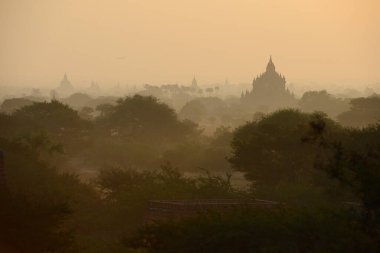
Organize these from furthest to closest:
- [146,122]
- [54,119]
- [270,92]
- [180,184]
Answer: [270,92] → [146,122] → [54,119] → [180,184]

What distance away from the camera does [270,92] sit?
16062 cm

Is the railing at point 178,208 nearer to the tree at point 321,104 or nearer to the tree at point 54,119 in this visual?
the tree at point 54,119

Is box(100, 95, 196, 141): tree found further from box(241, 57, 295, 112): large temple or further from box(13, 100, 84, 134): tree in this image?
box(241, 57, 295, 112): large temple

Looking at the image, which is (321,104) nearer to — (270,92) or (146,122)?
(270,92)

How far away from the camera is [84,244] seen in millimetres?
20094

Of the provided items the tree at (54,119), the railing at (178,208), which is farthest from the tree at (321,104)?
the railing at (178,208)

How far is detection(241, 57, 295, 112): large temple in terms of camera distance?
6206 inches

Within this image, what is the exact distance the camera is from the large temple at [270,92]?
157625mm

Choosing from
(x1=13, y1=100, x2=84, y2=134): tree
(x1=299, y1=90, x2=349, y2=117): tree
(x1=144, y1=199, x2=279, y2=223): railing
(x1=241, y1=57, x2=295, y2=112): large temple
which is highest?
(x1=241, y1=57, x2=295, y2=112): large temple

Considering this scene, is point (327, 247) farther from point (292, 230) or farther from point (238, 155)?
point (238, 155)

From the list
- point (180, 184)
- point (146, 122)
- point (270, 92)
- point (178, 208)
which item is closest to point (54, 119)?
point (146, 122)

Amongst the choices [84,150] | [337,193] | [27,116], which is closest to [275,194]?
[337,193]

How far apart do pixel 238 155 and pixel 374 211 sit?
21.9 metres

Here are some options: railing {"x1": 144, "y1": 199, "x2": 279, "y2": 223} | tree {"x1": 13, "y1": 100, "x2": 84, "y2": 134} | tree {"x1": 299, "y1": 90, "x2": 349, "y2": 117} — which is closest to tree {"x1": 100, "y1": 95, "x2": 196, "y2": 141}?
tree {"x1": 13, "y1": 100, "x2": 84, "y2": 134}
